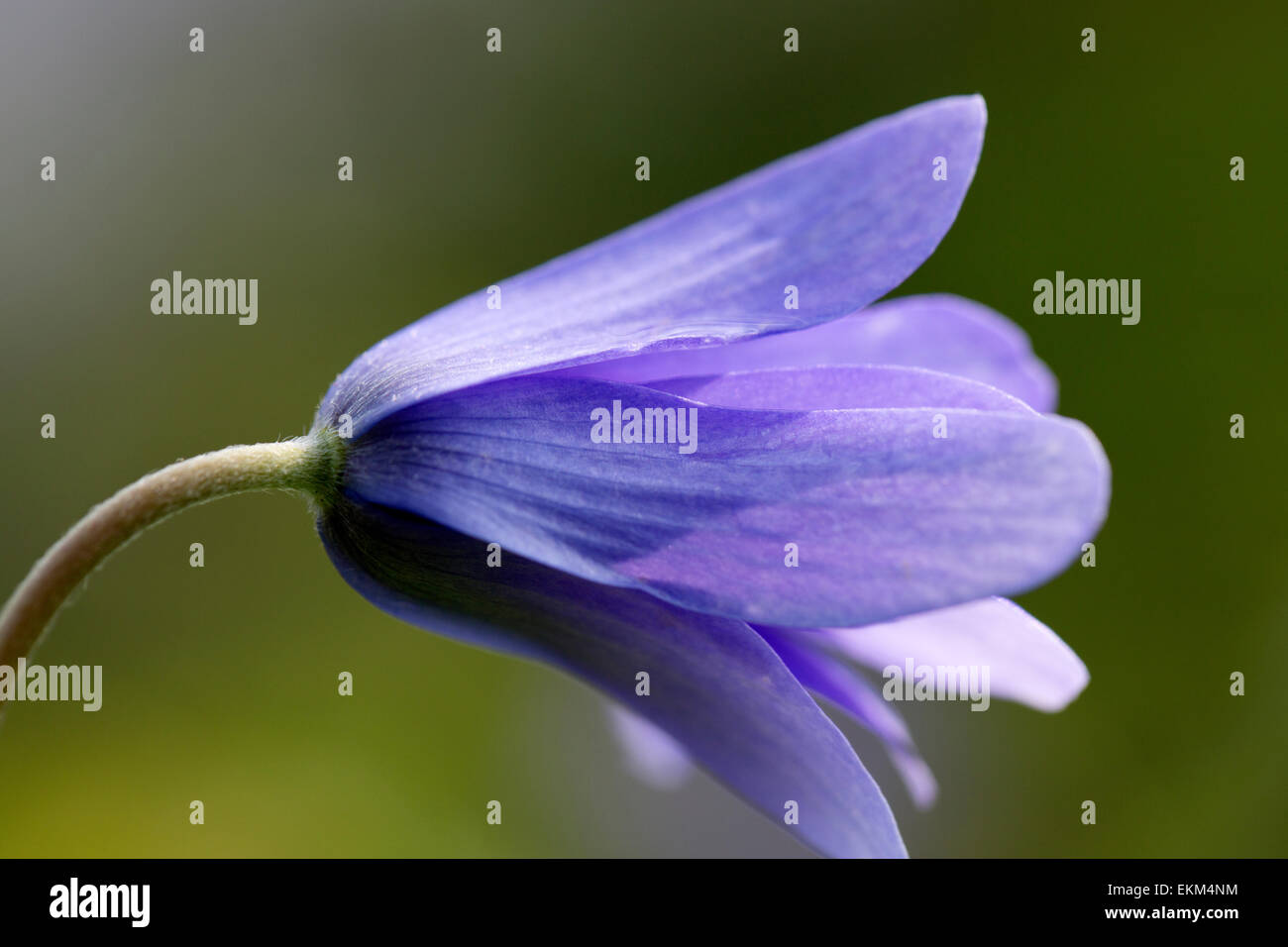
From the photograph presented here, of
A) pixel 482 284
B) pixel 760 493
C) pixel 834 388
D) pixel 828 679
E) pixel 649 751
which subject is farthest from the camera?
pixel 482 284

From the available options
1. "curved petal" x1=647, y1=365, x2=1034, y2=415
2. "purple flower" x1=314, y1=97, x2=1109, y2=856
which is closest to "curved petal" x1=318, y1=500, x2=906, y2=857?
"purple flower" x1=314, y1=97, x2=1109, y2=856

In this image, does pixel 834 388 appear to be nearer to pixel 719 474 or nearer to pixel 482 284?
pixel 719 474

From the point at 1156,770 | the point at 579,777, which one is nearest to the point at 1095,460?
the point at 579,777

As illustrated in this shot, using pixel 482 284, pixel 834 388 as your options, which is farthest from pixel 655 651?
pixel 482 284

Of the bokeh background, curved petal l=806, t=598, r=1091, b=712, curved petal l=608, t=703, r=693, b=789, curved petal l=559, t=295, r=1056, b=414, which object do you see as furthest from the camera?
the bokeh background

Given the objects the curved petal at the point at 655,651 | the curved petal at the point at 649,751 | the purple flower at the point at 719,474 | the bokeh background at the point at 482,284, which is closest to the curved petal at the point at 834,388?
the purple flower at the point at 719,474

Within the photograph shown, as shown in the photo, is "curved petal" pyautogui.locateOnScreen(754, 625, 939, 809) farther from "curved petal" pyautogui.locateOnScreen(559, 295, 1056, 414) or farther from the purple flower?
"curved petal" pyautogui.locateOnScreen(559, 295, 1056, 414)
